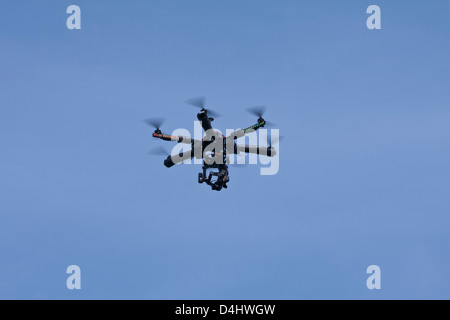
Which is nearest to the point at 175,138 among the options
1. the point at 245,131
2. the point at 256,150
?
the point at 245,131

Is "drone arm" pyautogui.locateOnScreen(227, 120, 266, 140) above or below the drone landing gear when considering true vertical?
above

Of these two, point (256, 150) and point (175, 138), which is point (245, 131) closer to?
point (256, 150)

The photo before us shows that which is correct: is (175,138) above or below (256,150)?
above

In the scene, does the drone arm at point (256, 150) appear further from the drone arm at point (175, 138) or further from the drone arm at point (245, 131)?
the drone arm at point (175, 138)

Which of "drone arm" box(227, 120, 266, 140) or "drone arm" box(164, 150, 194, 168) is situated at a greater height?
Result: "drone arm" box(227, 120, 266, 140)

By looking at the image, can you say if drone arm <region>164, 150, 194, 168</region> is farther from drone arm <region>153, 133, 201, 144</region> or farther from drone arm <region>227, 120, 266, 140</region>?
drone arm <region>227, 120, 266, 140</region>

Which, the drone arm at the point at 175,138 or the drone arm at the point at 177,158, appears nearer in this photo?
the drone arm at the point at 175,138

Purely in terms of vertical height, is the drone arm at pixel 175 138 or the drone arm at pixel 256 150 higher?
the drone arm at pixel 175 138

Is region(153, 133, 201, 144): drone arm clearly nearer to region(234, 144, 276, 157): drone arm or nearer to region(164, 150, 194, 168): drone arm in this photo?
region(164, 150, 194, 168): drone arm

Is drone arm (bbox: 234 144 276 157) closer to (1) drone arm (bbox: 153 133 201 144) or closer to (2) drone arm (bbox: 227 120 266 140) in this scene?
(2) drone arm (bbox: 227 120 266 140)

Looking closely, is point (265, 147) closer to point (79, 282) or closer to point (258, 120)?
point (258, 120)

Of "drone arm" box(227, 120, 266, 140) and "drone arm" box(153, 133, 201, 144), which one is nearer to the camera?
"drone arm" box(227, 120, 266, 140)

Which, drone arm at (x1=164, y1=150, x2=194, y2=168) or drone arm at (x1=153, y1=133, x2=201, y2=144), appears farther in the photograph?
drone arm at (x1=164, y1=150, x2=194, y2=168)
